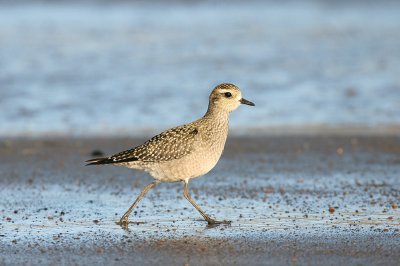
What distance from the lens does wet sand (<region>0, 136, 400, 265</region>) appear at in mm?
7488

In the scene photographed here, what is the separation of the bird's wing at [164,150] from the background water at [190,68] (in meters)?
4.96

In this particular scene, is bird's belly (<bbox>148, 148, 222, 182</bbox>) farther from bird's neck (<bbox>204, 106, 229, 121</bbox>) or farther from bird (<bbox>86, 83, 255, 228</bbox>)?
bird's neck (<bbox>204, 106, 229, 121</bbox>)

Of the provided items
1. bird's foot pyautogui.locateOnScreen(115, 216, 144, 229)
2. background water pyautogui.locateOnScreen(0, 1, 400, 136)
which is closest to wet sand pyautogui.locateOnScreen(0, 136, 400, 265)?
bird's foot pyautogui.locateOnScreen(115, 216, 144, 229)

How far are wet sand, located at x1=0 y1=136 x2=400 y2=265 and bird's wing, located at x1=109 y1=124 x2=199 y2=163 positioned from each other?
624 mm

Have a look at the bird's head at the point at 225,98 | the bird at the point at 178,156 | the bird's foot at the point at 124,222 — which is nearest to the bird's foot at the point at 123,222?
the bird's foot at the point at 124,222

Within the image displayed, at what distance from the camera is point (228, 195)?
1017cm

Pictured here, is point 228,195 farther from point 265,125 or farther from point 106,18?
point 106,18

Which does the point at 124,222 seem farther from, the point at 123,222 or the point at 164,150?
the point at 164,150

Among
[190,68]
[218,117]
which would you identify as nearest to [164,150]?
[218,117]

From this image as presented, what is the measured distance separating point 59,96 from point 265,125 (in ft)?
15.0

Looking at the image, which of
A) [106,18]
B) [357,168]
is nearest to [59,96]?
[357,168]

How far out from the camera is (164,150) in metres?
9.16

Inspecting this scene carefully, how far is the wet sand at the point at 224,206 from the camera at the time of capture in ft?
24.6

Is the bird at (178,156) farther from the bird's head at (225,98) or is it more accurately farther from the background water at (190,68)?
the background water at (190,68)
